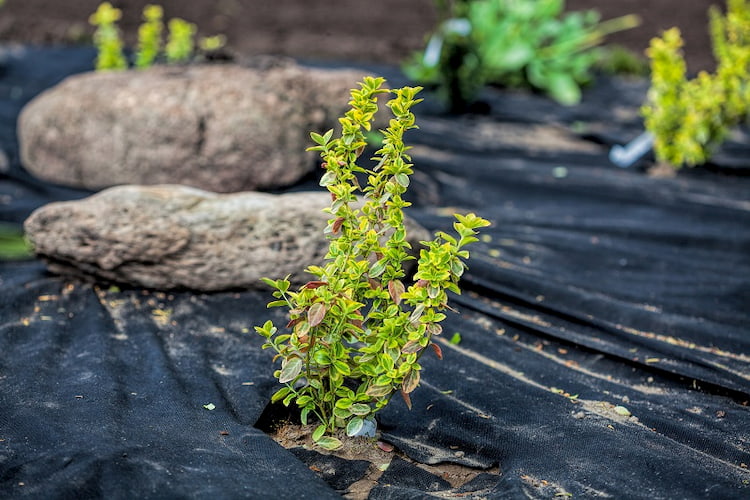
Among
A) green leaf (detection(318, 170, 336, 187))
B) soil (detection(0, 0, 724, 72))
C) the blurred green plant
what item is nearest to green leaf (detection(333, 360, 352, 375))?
green leaf (detection(318, 170, 336, 187))

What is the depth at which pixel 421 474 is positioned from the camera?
2.28m

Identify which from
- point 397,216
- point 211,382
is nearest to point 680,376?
point 397,216

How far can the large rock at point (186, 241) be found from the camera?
3305 mm

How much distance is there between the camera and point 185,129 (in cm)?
436

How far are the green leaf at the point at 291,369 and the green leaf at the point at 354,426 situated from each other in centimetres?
21

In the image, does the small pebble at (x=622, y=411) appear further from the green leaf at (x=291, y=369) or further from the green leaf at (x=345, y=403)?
the green leaf at (x=291, y=369)

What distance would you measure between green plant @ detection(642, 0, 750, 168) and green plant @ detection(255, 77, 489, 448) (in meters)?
3.48

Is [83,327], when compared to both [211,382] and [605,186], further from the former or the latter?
[605,186]

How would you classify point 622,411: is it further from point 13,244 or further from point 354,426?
point 13,244

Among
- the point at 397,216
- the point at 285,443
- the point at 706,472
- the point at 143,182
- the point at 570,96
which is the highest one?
the point at 570,96

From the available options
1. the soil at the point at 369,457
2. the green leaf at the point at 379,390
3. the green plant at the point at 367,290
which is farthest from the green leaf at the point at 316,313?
the soil at the point at 369,457

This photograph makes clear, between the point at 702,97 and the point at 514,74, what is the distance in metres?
2.17

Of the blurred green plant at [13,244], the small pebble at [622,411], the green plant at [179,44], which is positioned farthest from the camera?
the green plant at [179,44]

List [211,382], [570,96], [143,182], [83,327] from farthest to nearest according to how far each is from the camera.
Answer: [570,96] < [143,182] < [83,327] < [211,382]
